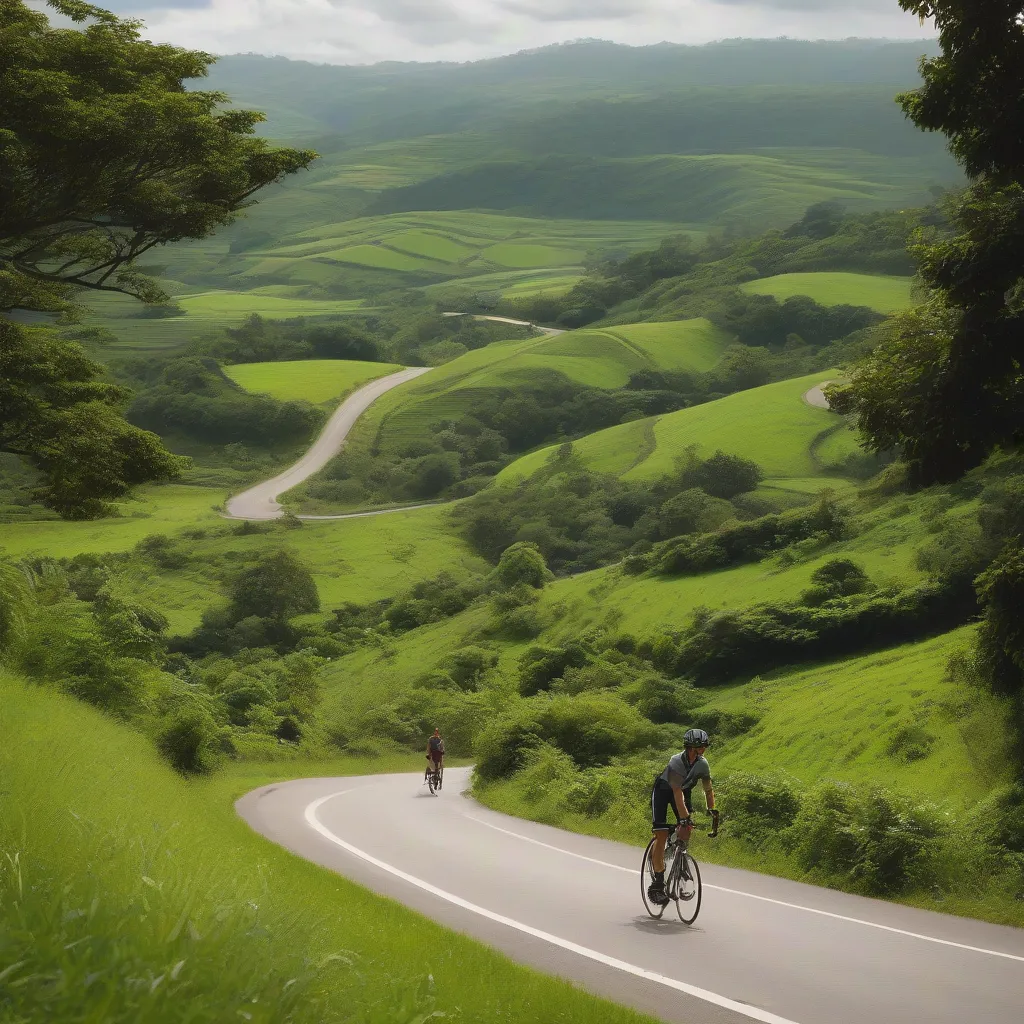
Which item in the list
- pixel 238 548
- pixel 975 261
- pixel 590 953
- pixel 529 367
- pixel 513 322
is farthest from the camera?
pixel 513 322

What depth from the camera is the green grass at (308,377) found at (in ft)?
444

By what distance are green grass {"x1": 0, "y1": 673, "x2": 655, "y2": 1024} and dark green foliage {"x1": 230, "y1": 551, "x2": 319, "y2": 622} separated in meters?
63.0

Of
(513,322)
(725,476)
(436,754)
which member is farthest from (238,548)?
(513,322)

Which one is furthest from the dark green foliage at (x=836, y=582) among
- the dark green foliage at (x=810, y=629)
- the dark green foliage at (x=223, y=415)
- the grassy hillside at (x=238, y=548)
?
the dark green foliage at (x=223, y=415)

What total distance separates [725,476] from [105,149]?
77072 millimetres

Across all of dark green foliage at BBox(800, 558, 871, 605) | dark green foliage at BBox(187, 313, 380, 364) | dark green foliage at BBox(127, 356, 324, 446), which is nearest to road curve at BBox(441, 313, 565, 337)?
dark green foliage at BBox(187, 313, 380, 364)

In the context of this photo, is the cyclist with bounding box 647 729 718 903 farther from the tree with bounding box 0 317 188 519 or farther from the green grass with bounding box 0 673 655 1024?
the tree with bounding box 0 317 188 519

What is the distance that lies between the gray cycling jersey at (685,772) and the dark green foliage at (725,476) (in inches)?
3014

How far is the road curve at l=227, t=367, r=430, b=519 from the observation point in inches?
4065

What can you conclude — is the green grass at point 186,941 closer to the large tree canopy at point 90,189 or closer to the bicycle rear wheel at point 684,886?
the bicycle rear wheel at point 684,886

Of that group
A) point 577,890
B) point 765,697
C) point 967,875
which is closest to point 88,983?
point 577,890

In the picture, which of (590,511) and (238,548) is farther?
(590,511)

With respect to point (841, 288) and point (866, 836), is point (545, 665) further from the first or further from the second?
point (841, 288)

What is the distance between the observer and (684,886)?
39.1 feet
